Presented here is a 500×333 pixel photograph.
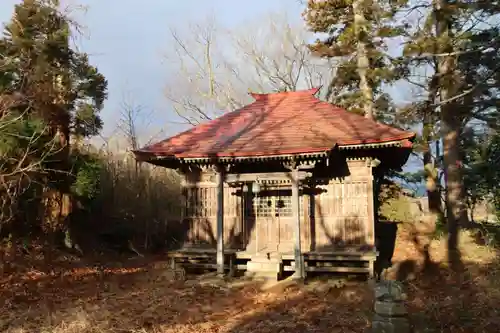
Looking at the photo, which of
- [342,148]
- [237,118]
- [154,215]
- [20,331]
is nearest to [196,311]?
[20,331]

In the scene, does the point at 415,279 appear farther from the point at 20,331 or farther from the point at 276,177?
the point at 20,331

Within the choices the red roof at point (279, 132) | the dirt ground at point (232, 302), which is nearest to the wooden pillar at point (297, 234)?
the dirt ground at point (232, 302)

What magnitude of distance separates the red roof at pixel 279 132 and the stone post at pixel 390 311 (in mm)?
5645

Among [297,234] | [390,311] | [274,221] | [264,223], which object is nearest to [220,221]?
[264,223]

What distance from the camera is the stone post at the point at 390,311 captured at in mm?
4871

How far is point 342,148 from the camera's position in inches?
446

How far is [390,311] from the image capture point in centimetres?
493

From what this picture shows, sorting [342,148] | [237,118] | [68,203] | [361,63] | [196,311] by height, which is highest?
[361,63]

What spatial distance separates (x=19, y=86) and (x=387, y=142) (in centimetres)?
987

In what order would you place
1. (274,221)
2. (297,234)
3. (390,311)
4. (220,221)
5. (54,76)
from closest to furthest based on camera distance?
(390,311) → (297,234) → (220,221) → (274,221) → (54,76)

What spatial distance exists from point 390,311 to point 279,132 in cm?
797

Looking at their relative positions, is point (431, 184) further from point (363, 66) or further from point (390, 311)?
point (390, 311)

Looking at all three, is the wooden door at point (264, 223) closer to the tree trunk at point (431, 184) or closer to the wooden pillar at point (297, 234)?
the wooden pillar at point (297, 234)

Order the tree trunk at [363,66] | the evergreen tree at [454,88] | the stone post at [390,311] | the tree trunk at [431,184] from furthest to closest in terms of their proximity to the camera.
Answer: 1. the tree trunk at [431,184]
2. the tree trunk at [363,66]
3. the evergreen tree at [454,88]
4. the stone post at [390,311]
